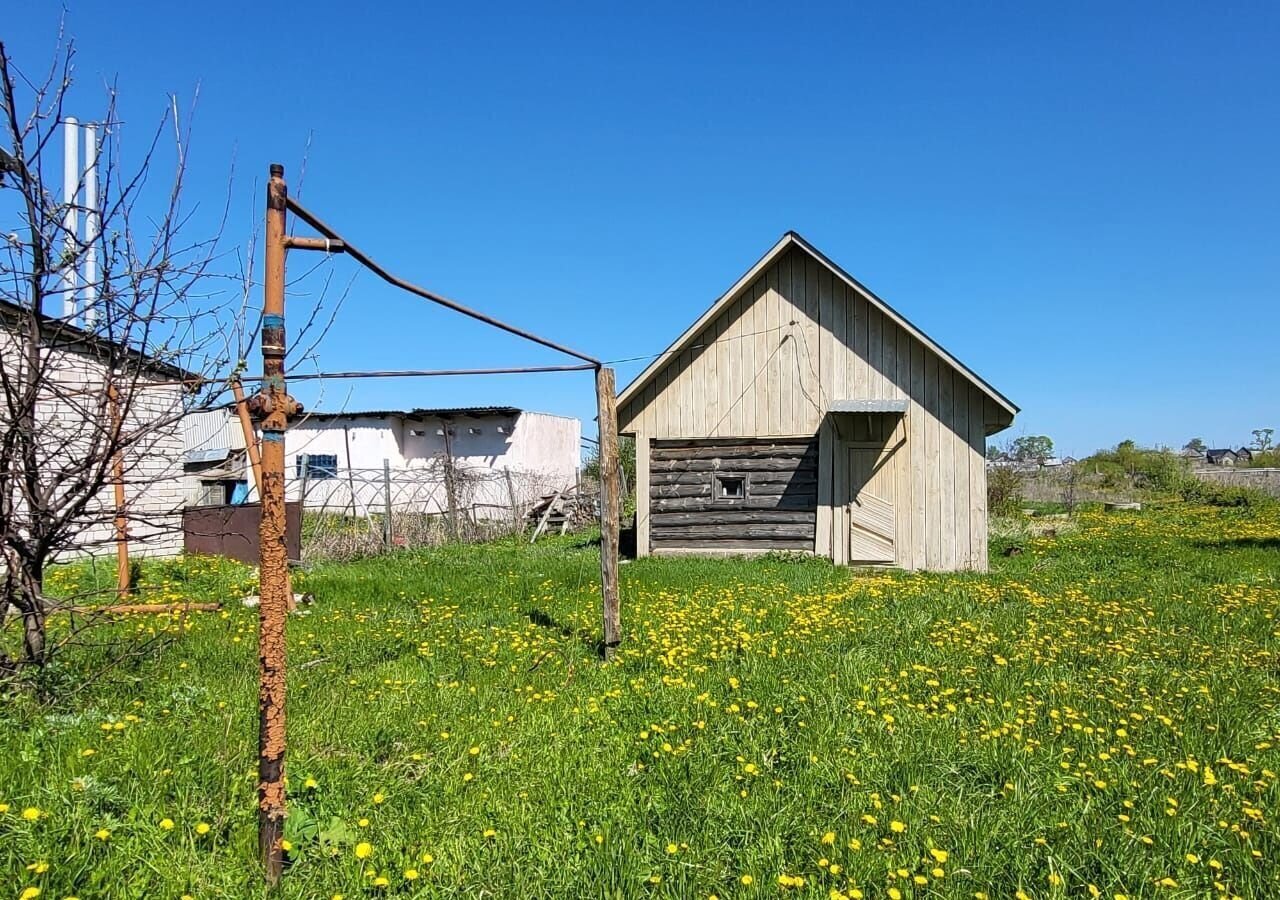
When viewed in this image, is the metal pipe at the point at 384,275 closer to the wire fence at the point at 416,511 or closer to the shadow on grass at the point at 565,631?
the shadow on grass at the point at 565,631

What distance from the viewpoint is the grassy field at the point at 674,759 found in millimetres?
3564

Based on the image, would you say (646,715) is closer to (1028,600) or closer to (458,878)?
→ (458,878)

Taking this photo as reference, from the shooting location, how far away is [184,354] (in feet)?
15.3

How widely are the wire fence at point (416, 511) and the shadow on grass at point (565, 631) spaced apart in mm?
7596

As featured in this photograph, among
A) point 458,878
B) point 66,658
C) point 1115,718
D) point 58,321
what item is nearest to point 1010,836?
point 1115,718

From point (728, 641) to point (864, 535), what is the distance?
25.9 feet

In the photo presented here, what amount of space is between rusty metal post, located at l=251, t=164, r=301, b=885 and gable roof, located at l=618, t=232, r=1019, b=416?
1192cm

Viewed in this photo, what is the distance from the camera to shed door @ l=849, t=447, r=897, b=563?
14.9 m

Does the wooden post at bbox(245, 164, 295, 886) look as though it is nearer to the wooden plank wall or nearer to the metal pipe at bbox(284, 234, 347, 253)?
the metal pipe at bbox(284, 234, 347, 253)

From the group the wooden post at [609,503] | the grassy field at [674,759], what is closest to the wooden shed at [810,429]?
the grassy field at [674,759]

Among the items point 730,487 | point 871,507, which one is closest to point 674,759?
point 871,507

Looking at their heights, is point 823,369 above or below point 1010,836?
above

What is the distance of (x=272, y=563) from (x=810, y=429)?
12.8 meters

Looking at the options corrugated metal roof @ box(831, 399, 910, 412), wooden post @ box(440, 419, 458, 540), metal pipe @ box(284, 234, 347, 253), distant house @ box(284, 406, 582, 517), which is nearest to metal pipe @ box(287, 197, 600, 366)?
metal pipe @ box(284, 234, 347, 253)
